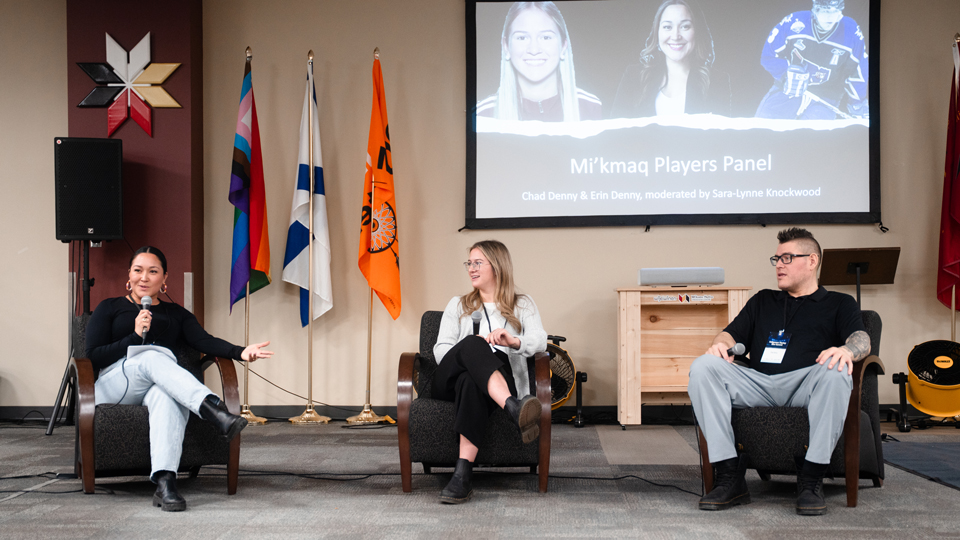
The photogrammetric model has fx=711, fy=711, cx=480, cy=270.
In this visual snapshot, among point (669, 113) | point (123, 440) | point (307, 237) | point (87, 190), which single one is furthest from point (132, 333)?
point (669, 113)

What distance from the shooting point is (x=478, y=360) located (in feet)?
8.73

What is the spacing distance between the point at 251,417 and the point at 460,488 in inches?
107

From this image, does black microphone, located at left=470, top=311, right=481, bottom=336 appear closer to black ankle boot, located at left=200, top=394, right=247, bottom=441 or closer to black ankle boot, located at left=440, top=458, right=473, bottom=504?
black ankle boot, located at left=440, top=458, right=473, bottom=504

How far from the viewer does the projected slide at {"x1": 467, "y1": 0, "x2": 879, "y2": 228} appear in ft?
15.6

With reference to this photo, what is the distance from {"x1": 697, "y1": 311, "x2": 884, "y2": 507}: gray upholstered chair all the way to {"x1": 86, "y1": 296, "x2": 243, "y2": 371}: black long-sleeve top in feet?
6.25

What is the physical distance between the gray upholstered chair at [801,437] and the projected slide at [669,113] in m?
2.39

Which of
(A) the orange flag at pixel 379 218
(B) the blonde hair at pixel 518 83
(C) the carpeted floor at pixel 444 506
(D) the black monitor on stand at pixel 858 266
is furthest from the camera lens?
(B) the blonde hair at pixel 518 83

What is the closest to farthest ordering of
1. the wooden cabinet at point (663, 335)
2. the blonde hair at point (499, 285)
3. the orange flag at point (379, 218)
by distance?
the blonde hair at point (499, 285), the wooden cabinet at point (663, 335), the orange flag at point (379, 218)

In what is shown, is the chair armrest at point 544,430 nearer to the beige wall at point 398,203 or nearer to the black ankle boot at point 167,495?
the black ankle boot at point 167,495

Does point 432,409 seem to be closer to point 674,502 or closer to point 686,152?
point 674,502

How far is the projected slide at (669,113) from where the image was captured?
474cm

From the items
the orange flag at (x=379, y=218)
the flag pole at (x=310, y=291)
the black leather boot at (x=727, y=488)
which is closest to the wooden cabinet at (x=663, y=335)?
the orange flag at (x=379, y=218)

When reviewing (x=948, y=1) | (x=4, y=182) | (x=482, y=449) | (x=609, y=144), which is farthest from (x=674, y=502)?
(x=4, y=182)
